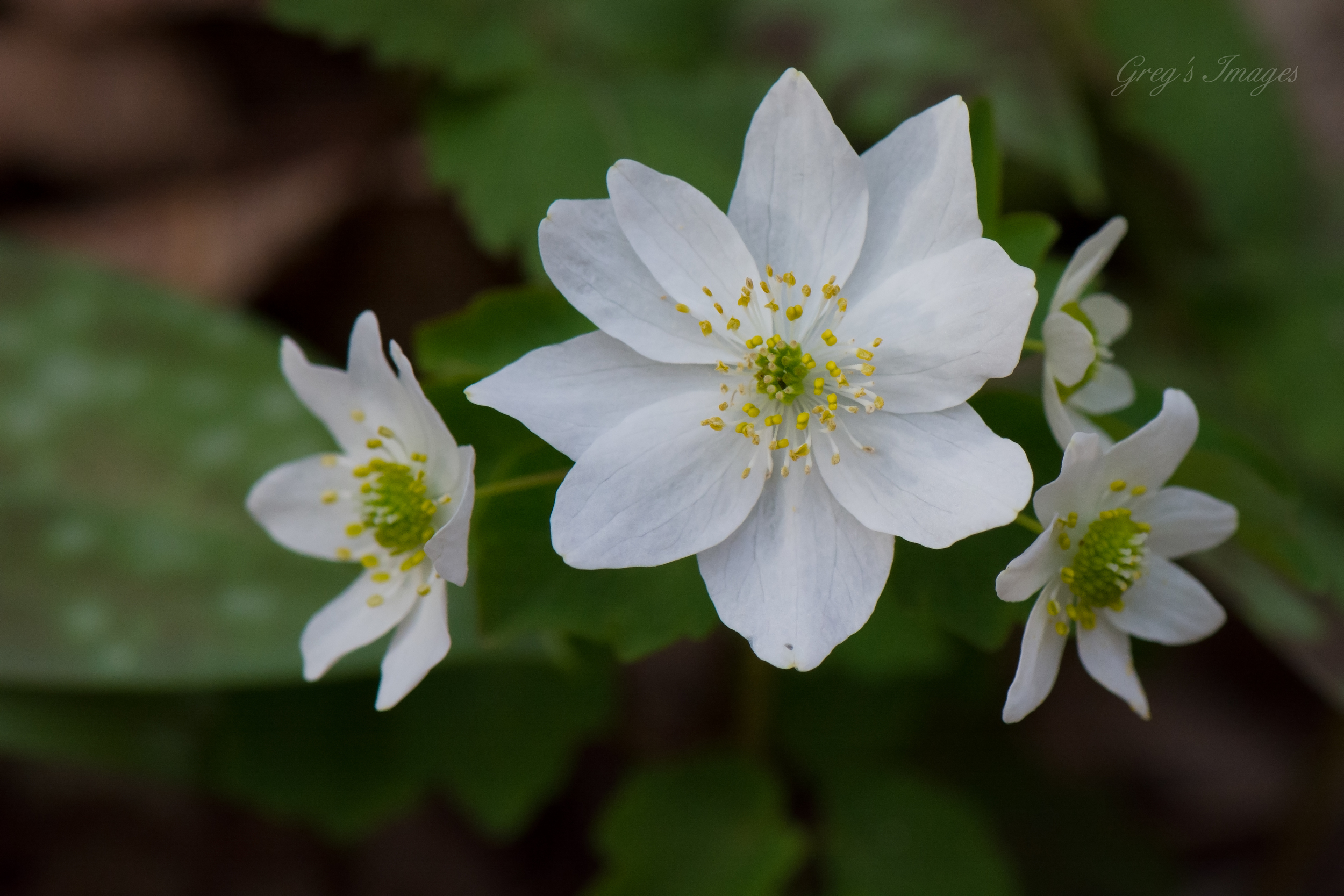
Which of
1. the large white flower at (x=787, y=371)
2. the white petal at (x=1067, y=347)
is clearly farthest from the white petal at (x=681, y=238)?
the white petal at (x=1067, y=347)

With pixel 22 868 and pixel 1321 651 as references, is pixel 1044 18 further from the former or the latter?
pixel 22 868

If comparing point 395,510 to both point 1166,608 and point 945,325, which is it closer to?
point 945,325

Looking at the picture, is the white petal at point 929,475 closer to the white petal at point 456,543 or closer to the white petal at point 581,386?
the white petal at point 581,386

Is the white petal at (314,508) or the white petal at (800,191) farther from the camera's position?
the white petal at (314,508)

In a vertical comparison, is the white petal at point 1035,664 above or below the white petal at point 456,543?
below

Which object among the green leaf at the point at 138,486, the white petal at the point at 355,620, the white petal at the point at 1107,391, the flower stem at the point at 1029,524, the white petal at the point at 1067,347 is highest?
the white petal at the point at 1067,347

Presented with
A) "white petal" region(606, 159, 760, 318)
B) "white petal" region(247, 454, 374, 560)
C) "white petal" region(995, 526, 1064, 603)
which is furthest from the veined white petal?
"white petal" region(247, 454, 374, 560)

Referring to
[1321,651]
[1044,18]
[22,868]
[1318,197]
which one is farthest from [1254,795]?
[22,868]

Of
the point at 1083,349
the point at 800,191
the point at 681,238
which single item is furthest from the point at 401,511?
the point at 1083,349
